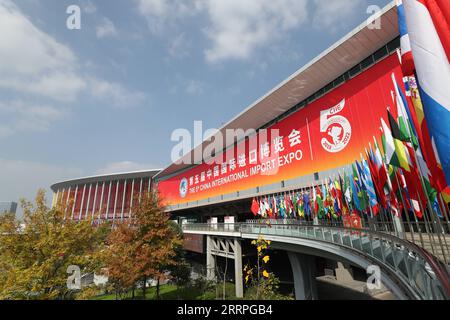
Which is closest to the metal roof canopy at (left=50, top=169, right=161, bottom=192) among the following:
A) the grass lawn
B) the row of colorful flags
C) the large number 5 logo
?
the grass lawn

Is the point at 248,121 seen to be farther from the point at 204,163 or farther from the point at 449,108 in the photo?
the point at 449,108

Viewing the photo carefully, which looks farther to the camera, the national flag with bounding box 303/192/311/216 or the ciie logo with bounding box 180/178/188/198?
the ciie logo with bounding box 180/178/188/198

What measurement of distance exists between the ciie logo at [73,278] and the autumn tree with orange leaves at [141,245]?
129 inches

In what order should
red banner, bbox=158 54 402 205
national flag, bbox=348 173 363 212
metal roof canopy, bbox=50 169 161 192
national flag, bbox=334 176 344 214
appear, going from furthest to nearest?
metal roof canopy, bbox=50 169 161 192
red banner, bbox=158 54 402 205
national flag, bbox=334 176 344 214
national flag, bbox=348 173 363 212

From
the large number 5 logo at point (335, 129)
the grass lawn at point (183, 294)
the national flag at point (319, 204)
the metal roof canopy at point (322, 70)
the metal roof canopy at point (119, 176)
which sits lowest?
the grass lawn at point (183, 294)

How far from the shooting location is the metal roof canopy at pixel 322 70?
1578cm

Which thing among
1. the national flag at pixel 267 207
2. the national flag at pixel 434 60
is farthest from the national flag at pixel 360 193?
the national flag at pixel 267 207

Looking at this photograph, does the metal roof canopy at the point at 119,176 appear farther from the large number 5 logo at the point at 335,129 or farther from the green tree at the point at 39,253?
the green tree at the point at 39,253

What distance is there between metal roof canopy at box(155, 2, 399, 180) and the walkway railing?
14.0 meters

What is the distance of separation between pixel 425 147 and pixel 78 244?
537 inches

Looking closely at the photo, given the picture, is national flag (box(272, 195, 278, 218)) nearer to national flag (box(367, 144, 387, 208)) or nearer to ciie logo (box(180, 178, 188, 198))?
national flag (box(367, 144, 387, 208))

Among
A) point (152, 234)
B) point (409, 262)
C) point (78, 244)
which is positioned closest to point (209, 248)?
point (152, 234)

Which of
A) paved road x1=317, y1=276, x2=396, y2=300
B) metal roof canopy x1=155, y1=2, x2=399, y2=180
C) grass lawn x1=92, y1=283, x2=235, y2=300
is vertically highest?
metal roof canopy x1=155, y1=2, x2=399, y2=180

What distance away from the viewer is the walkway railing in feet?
12.5
